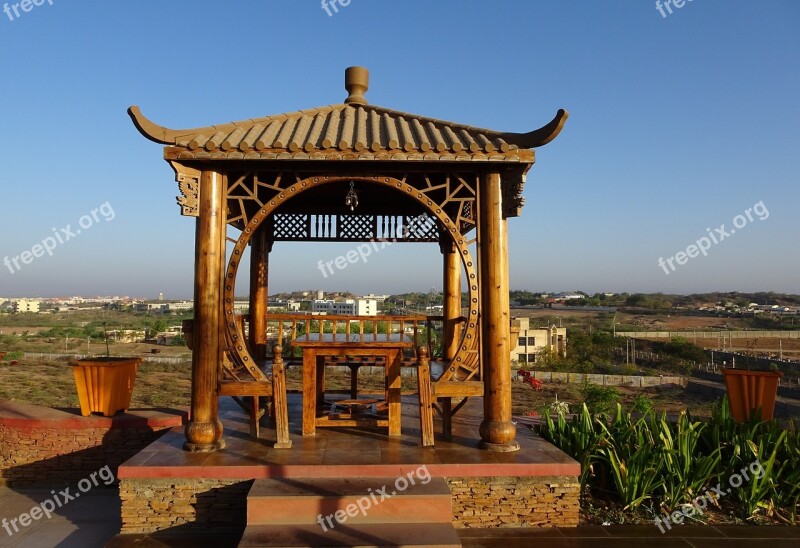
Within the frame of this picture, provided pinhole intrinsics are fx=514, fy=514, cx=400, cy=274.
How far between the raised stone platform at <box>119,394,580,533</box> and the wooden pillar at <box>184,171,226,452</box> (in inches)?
8.7

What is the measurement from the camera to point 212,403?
4.60m

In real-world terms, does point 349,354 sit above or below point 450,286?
below

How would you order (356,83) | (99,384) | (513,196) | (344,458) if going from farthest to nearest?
(356,83) → (99,384) → (513,196) → (344,458)

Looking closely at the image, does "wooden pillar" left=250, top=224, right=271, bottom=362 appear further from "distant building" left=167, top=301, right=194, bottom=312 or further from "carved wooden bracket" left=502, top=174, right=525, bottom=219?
"distant building" left=167, top=301, right=194, bottom=312

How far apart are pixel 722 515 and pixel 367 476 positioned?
3.02 m

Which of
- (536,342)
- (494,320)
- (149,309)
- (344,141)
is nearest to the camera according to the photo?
(344,141)

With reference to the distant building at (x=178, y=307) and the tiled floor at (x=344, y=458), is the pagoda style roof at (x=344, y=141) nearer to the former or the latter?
the tiled floor at (x=344, y=458)

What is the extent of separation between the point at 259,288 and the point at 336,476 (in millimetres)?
3499

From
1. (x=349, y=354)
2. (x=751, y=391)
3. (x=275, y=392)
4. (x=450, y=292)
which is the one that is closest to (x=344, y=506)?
(x=275, y=392)

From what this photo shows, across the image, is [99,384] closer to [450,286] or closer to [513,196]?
[450,286]

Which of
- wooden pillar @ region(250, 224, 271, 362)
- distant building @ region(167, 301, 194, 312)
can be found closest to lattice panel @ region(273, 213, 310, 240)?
wooden pillar @ region(250, 224, 271, 362)

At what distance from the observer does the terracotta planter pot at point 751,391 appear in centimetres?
578

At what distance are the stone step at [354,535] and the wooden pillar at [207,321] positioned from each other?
1.25m

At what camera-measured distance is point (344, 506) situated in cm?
369
